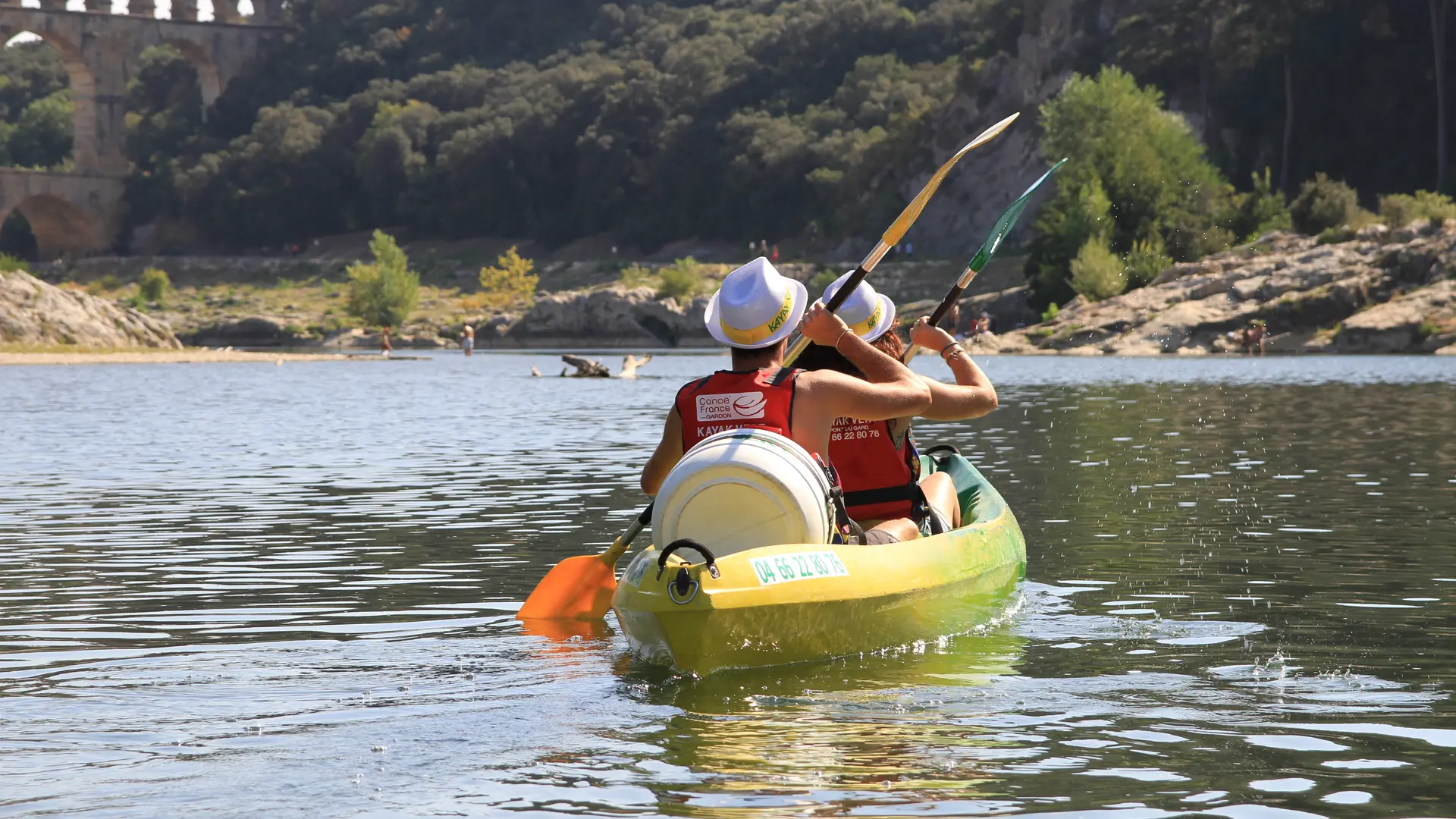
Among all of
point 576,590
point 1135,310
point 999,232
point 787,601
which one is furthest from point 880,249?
point 1135,310

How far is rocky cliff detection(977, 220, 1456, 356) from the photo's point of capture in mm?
58281

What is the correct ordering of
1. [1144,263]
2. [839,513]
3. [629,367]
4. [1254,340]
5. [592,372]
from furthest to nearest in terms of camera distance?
[1144,263] < [1254,340] < [592,372] < [629,367] < [839,513]

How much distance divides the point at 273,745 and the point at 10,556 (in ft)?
22.9

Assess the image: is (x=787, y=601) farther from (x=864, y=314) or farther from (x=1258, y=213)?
(x=1258, y=213)

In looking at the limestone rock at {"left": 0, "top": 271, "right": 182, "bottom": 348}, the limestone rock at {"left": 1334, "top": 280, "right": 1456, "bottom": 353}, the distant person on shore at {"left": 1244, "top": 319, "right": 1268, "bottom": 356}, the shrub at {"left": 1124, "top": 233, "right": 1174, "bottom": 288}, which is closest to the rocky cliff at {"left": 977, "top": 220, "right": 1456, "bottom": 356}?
the limestone rock at {"left": 1334, "top": 280, "right": 1456, "bottom": 353}

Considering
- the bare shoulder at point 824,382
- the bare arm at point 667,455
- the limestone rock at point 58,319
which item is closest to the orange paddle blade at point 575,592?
the bare arm at point 667,455

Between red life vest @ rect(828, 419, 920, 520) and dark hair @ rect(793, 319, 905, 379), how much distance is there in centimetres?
27

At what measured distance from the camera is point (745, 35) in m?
126

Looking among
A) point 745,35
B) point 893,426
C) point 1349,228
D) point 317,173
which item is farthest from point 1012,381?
point 317,173

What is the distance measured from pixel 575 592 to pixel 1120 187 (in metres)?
66.7

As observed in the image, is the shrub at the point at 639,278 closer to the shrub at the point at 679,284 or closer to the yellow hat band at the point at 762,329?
the shrub at the point at 679,284

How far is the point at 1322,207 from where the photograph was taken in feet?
228

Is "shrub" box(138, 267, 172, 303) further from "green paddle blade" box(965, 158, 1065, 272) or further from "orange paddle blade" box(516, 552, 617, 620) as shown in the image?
"orange paddle blade" box(516, 552, 617, 620)

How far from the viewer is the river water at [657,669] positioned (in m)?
6.32
